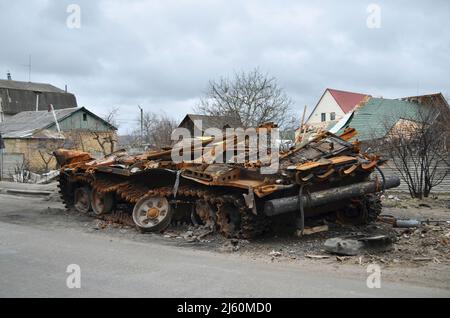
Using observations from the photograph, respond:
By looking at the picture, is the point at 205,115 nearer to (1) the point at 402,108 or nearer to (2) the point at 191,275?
(1) the point at 402,108

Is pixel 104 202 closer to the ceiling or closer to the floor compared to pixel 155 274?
closer to the ceiling

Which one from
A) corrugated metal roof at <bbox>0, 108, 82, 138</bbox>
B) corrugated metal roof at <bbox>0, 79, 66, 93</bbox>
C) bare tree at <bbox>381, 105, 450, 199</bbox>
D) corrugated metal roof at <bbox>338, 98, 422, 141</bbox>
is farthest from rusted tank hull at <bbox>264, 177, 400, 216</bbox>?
corrugated metal roof at <bbox>0, 79, 66, 93</bbox>

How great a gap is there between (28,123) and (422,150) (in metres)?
34.4

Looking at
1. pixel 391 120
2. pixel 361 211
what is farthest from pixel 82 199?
pixel 391 120

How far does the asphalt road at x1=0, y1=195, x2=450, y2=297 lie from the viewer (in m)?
6.07

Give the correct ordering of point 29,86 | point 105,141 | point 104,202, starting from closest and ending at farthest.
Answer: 1. point 104,202
2. point 105,141
3. point 29,86

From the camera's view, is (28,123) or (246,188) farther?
(28,123)

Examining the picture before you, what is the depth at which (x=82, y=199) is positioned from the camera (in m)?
14.8

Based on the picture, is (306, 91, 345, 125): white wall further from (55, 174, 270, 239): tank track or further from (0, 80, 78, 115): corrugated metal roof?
(55, 174, 270, 239): tank track

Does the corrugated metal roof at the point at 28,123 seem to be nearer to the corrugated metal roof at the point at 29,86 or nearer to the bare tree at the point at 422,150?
the corrugated metal roof at the point at 29,86

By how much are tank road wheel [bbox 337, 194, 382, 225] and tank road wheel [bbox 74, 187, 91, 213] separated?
698 centimetres

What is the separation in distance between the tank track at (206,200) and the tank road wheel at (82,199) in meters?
A: 0.40

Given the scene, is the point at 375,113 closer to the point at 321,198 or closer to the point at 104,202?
the point at 104,202
